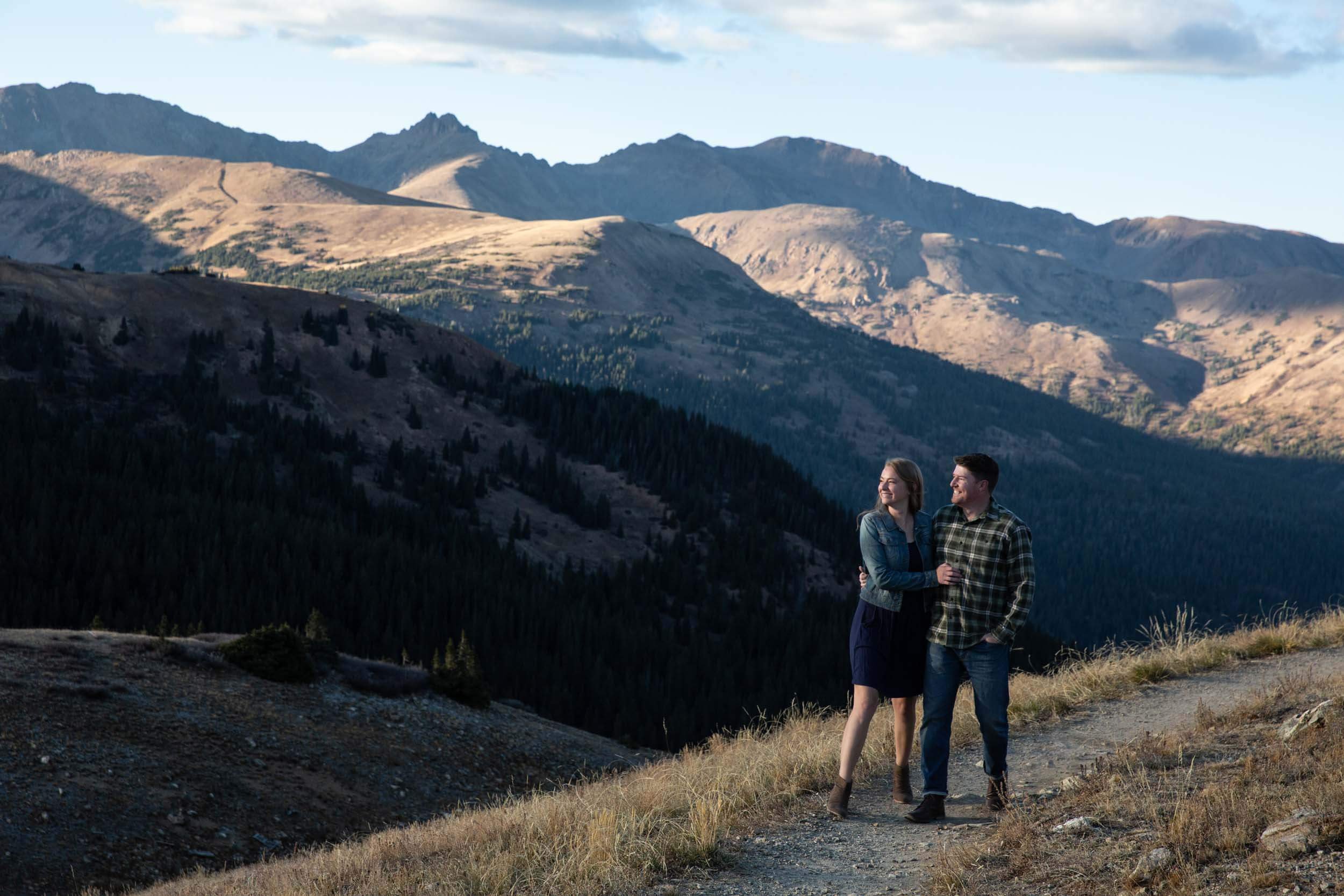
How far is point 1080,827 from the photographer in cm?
998

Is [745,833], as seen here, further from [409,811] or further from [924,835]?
[409,811]

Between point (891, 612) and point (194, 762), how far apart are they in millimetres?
21139

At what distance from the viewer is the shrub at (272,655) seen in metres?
32.8

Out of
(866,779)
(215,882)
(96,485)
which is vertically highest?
(866,779)

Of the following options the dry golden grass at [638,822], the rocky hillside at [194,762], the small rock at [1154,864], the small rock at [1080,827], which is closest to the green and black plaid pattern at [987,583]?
the small rock at [1080,827]

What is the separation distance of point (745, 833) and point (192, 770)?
63.2 ft

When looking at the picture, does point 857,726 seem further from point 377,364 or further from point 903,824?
point 377,364

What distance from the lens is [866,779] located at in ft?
42.6

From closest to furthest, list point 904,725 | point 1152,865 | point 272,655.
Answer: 1. point 1152,865
2. point 904,725
3. point 272,655

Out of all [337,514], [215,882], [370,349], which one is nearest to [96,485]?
[337,514]

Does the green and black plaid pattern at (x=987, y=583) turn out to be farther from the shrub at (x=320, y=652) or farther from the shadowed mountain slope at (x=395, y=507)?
the shadowed mountain slope at (x=395, y=507)

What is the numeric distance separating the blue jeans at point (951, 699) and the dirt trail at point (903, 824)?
0.67 m

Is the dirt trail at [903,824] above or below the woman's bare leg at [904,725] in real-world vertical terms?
below

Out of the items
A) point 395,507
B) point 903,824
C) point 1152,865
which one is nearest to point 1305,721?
point 1152,865
